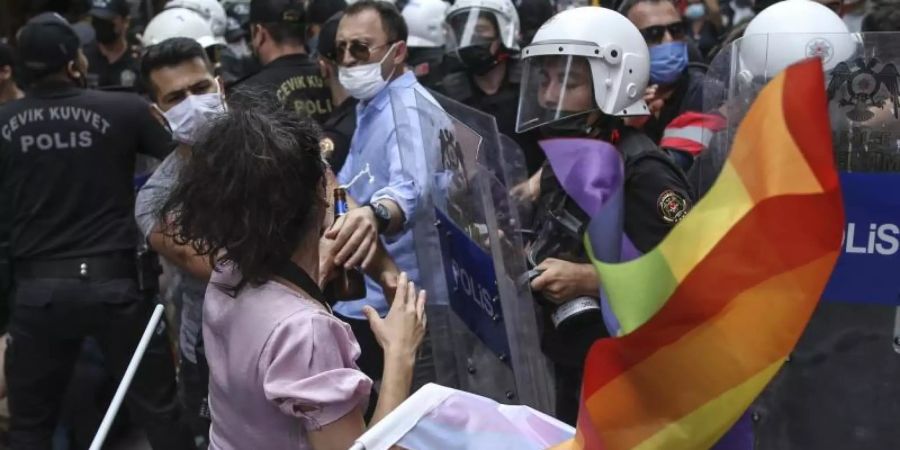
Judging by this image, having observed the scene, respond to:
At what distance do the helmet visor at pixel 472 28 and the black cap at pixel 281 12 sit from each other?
1172 mm

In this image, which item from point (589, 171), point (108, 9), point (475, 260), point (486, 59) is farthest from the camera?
point (108, 9)

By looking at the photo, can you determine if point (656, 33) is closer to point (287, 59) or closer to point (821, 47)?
point (287, 59)

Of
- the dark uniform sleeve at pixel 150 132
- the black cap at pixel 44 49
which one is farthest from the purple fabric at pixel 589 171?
the black cap at pixel 44 49

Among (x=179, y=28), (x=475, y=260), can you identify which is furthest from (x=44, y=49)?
(x=475, y=260)

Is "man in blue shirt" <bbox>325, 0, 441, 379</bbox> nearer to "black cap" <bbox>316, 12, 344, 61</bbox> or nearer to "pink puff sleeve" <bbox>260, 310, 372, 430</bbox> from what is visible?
"black cap" <bbox>316, 12, 344, 61</bbox>

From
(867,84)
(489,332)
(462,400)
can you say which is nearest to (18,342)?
(489,332)

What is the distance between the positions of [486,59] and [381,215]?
3229mm

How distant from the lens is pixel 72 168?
4930 mm

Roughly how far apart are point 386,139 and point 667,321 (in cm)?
245

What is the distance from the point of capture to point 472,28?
6.74m

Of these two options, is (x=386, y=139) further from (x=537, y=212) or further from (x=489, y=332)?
(x=489, y=332)

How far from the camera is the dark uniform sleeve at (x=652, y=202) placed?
3111 millimetres

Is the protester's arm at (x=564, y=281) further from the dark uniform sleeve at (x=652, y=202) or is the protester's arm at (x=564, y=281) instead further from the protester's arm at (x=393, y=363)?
the protester's arm at (x=393, y=363)

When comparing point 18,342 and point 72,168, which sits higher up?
point 72,168
